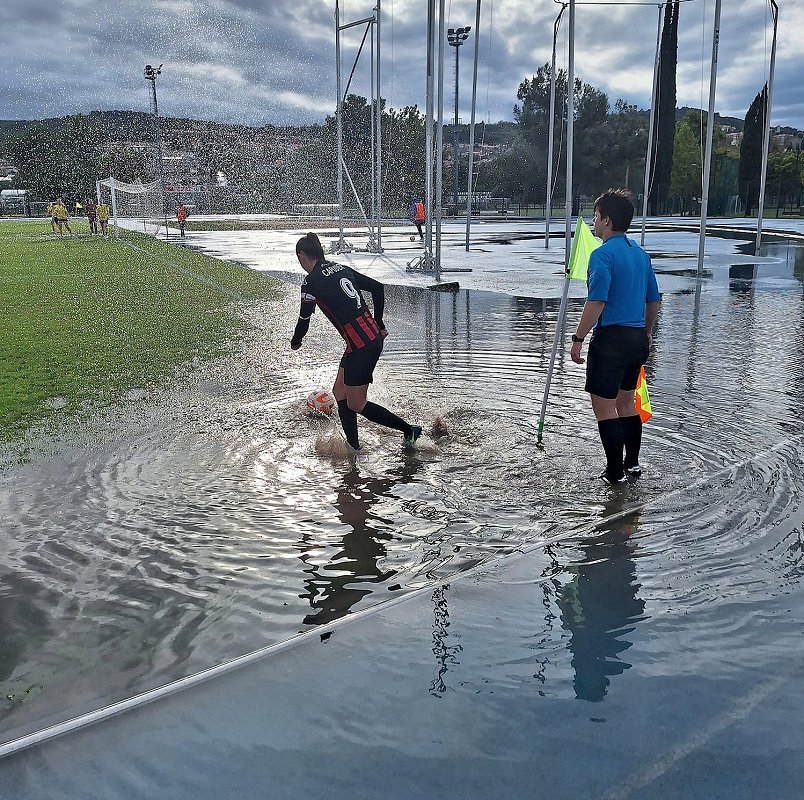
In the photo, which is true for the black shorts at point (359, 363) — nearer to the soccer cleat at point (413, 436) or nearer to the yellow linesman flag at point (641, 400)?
the soccer cleat at point (413, 436)

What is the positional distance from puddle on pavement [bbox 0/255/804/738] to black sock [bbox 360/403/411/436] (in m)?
0.21

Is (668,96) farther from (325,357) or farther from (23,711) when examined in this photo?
(23,711)

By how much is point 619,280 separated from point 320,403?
10.6ft

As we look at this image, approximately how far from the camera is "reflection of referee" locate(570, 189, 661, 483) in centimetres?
518

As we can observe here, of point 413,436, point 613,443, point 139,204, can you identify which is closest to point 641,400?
point 613,443

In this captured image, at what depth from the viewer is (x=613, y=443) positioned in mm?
5500

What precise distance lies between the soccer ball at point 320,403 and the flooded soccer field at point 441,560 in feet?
0.57

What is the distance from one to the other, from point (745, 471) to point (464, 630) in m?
3.13

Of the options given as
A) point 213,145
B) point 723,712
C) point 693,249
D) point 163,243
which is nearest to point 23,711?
point 723,712

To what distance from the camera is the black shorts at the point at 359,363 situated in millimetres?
6152

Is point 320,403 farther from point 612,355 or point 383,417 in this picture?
point 612,355

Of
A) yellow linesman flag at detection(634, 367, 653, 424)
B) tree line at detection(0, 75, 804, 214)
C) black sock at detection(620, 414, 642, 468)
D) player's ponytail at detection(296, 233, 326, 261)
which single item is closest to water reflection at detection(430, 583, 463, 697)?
black sock at detection(620, 414, 642, 468)

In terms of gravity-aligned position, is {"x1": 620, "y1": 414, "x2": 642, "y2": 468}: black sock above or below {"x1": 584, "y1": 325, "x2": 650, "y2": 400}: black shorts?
below

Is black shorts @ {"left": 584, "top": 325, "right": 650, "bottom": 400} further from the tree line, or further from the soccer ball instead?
the tree line
